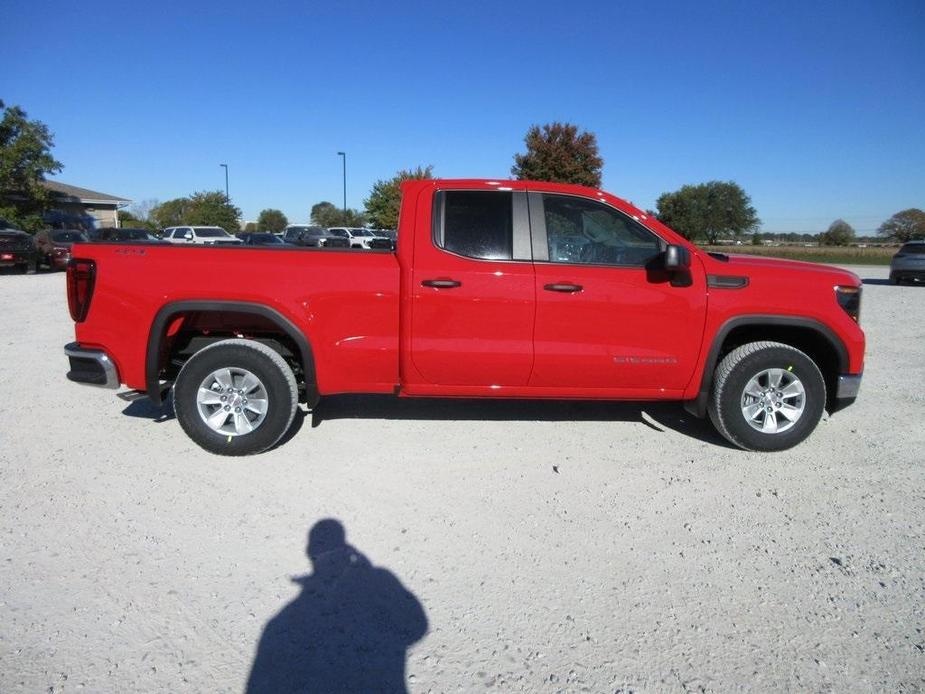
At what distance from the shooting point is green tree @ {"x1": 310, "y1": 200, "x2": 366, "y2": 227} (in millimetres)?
59275

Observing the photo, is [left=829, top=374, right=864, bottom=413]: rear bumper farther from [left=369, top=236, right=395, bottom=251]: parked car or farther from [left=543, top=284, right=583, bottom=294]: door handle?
[left=369, top=236, right=395, bottom=251]: parked car

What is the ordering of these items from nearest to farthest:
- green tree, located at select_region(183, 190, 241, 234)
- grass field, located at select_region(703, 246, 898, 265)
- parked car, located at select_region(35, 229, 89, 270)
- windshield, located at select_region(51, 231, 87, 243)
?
parked car, located at select_region(35, 229, 89, 270), windshield, located at select_region(51, 231, 87, 243), grass field, located at select_region(703, 246, 898, 265), green tree, located at select_region(183, 190, 241, 234)

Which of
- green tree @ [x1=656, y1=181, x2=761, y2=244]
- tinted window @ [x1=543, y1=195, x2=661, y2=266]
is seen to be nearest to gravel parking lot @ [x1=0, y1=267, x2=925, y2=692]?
tinted window @ [x1=543, y1=195, x2=661, y2=266]

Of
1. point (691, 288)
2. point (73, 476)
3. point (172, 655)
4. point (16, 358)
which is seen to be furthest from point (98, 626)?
point (16, 358)

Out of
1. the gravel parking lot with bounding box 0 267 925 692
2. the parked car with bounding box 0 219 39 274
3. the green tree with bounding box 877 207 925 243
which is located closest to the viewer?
the gravel parking lot with bounding box 0 267 925 692

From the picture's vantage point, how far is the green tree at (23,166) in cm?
2942

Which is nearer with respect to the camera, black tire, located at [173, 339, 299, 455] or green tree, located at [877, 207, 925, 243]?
black tire, located at [173, 339, 299, 455]

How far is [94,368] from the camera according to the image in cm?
406

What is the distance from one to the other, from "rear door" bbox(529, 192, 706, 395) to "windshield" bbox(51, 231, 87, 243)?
75.7 ft

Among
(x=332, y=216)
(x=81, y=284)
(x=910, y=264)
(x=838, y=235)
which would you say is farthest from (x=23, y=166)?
(x=838, y=235)

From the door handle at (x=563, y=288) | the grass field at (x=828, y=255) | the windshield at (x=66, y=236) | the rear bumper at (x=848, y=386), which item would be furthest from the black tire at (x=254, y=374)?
the grass field at (x=828, y=255)

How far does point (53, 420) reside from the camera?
489cm

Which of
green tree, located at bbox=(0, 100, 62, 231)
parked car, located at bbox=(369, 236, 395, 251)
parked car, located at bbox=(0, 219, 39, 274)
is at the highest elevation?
green tree, located at bbox=(0, 100, 62, 231)

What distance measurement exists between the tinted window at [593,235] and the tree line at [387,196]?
1.23 metres
